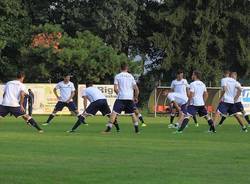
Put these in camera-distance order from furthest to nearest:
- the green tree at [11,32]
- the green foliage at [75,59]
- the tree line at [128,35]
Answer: the green tree at [11,32]
the tree line at [128,35]
the green foliage at [75,59]

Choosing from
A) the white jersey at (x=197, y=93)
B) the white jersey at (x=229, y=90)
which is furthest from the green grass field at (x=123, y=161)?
the white jersey at (x=229, y=90)

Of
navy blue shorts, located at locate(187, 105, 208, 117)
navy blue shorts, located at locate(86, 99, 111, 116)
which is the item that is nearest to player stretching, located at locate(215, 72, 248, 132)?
navy blue shorts, located at locate(187, 105, 208, 117)

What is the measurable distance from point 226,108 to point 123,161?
40.8 feet

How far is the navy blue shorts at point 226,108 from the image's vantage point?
82.3ft

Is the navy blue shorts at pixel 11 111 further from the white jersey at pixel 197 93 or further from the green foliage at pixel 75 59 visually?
the green foliage at pixel 75 59

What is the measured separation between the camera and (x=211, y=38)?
63.6m

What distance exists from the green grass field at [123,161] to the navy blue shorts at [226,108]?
5530 millimetres

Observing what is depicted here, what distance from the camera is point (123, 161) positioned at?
43.5ft

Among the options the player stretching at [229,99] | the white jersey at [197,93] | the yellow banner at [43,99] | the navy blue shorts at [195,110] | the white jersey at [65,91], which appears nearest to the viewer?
the navy blue shorts at [195,110]

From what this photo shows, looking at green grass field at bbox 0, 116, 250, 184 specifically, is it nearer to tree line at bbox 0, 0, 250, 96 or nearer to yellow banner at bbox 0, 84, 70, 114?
yellow banner at bbox 0, 84, 70, 114

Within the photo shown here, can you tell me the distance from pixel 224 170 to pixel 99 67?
44.7 meters

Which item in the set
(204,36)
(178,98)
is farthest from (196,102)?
(204,36)

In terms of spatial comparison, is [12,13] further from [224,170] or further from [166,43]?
[224,170]

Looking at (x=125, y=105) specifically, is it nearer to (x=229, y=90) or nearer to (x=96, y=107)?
(x=96, y=107)
